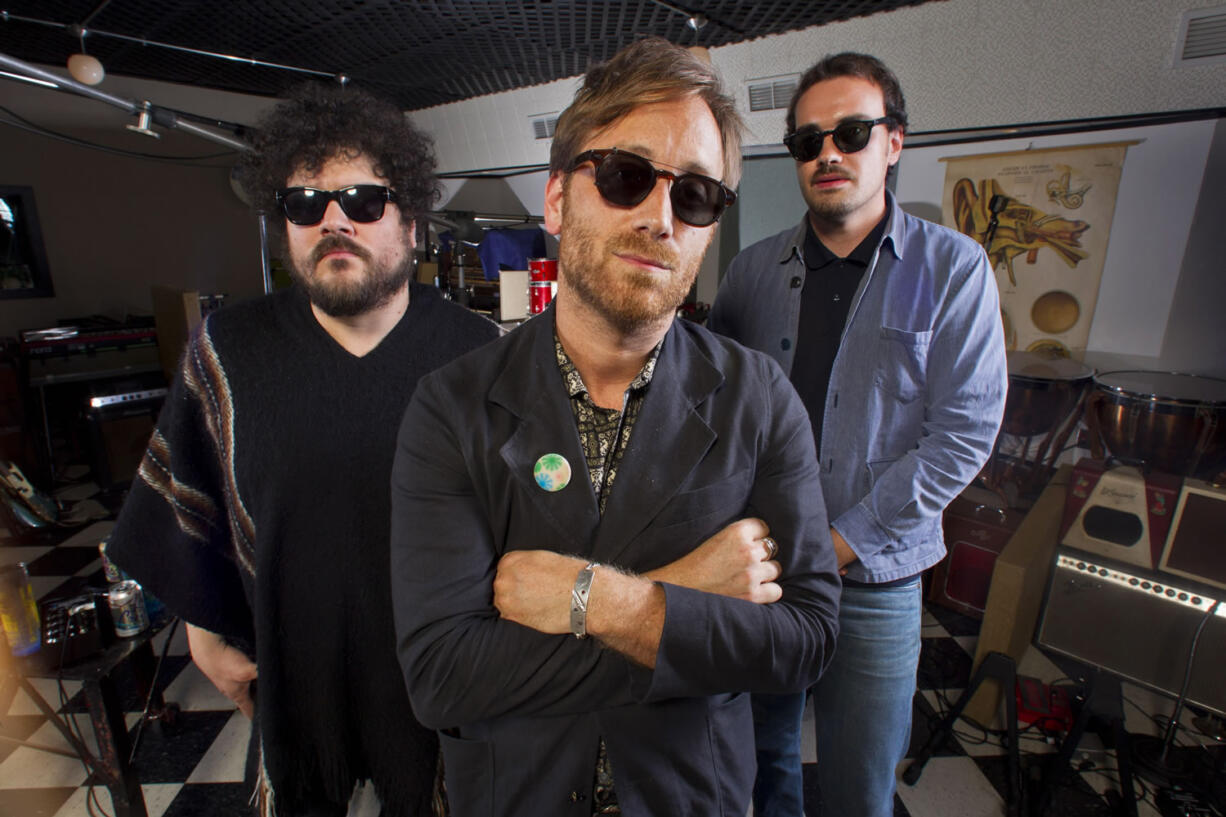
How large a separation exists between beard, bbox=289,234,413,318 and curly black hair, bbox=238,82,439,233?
0.61 feet

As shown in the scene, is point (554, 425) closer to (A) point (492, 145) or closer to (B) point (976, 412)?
(B) point (976, 412)

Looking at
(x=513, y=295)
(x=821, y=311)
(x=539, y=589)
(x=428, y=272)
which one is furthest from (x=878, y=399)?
(x=428, y=272)

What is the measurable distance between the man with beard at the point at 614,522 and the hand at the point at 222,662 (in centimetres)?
70

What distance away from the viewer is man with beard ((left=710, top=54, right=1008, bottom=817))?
1331 millimetres

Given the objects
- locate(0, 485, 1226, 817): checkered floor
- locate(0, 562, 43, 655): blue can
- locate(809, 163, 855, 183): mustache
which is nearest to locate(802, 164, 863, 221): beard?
locate(809, 163, 855, 183): mustache

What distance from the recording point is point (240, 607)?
130cm

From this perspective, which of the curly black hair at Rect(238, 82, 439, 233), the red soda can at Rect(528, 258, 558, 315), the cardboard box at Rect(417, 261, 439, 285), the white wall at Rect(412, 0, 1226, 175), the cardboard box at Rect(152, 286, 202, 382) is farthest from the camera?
the cardboard box at Rect(152, 286, 202, 382)

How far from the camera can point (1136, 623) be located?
6.91ft

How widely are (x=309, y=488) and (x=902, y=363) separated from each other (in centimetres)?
129

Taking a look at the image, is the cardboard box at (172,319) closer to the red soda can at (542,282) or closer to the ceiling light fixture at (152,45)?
the ceiling light fixture at (152,45)

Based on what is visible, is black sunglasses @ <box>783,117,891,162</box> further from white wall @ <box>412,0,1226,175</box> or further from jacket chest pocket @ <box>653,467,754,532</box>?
white wall @ <box>412,0,1226,175</box>

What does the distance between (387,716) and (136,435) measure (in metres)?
4.53

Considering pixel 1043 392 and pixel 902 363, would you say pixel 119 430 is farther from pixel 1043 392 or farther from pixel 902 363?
pixel 1043 392

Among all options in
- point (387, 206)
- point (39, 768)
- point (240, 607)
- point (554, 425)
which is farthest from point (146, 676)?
point (554, 425)
